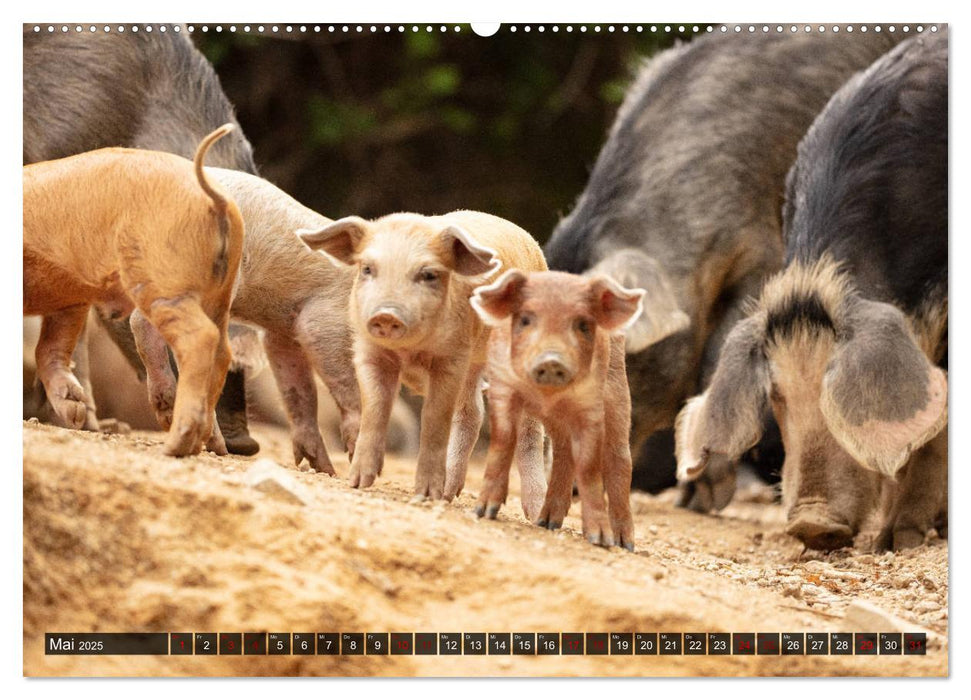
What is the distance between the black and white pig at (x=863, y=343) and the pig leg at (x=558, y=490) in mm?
764

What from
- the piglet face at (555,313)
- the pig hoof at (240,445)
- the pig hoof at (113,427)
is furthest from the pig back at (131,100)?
the piglet face at (555,313)

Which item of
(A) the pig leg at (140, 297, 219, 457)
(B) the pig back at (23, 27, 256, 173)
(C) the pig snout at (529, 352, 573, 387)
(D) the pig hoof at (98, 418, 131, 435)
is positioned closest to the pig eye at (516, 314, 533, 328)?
(C) the pig snout at (529, 352, 573, 387)

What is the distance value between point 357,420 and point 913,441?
1.37 m

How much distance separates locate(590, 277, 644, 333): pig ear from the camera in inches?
111

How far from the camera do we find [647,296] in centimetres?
477

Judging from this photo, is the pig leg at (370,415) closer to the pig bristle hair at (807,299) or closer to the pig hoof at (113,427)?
the pig bristle hair at (807,299)

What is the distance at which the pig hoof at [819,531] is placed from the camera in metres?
3.83

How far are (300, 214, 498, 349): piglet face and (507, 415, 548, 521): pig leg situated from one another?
44cm

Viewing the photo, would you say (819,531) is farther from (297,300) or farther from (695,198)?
(695,198)

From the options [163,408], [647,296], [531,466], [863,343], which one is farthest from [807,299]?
[163,408]

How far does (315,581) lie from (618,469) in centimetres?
80

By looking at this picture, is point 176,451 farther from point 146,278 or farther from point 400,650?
point 400,650

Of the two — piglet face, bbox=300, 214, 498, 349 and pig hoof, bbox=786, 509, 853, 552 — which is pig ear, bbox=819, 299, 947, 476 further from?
piglet face, bbox=300, 214, 498, 349

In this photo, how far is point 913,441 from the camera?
11.9ft
